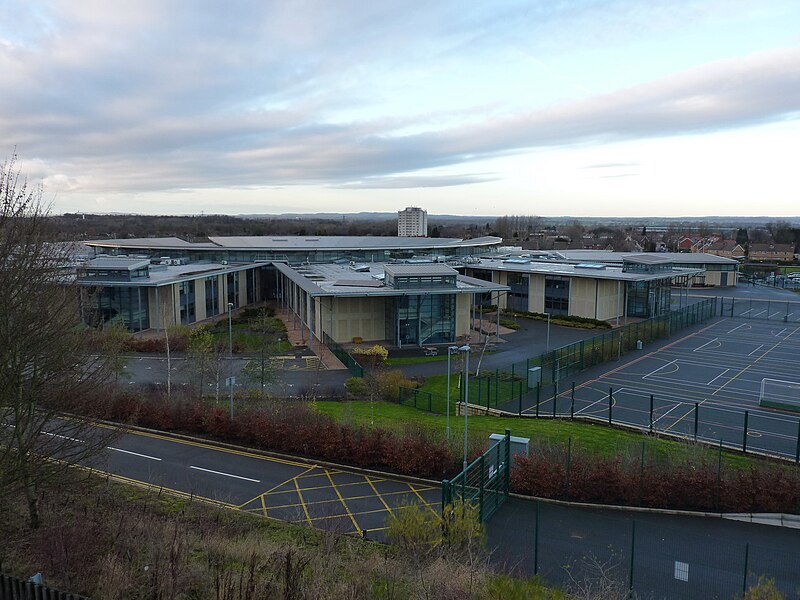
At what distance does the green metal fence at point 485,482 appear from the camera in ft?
47.4

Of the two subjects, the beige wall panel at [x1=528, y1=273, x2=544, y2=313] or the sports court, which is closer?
the sports court

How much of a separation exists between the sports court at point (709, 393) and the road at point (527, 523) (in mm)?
6727

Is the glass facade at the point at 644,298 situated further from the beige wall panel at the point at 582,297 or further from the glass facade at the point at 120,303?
the glass facade at the point at 120,303

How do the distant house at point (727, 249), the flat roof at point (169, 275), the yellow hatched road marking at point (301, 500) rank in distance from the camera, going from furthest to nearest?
the distant house at point (727, 249), the flat roof at point (169, 275), the yellow hatched road marking at point (301, 500)

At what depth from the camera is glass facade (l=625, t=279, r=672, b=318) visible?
5353 centimetres

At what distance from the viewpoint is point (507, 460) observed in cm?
1738

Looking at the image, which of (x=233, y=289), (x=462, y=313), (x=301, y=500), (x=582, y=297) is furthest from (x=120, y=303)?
(x=582, y=297)

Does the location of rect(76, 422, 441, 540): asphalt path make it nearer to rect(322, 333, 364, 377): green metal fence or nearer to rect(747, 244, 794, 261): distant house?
rect(322, 333, 364, 377): green metal fence

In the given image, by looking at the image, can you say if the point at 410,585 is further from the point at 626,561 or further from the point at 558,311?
the point at 558,311

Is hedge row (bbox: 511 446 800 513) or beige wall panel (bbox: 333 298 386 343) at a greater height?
beige wall panel (bbox: 333 298 386 343)

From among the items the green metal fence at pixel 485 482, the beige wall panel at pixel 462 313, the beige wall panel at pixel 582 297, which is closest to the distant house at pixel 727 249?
the beige wall panel at pixel 582 297

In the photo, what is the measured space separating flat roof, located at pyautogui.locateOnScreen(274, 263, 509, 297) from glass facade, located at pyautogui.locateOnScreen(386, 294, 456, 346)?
33.8 inches


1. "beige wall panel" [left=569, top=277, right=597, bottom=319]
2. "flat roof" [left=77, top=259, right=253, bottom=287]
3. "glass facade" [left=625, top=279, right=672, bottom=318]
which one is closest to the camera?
"flat roof" [left=77, top=259, right=253, bottom=287]

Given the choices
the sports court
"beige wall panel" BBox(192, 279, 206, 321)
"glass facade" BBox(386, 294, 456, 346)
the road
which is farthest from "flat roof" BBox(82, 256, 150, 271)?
the sports court
